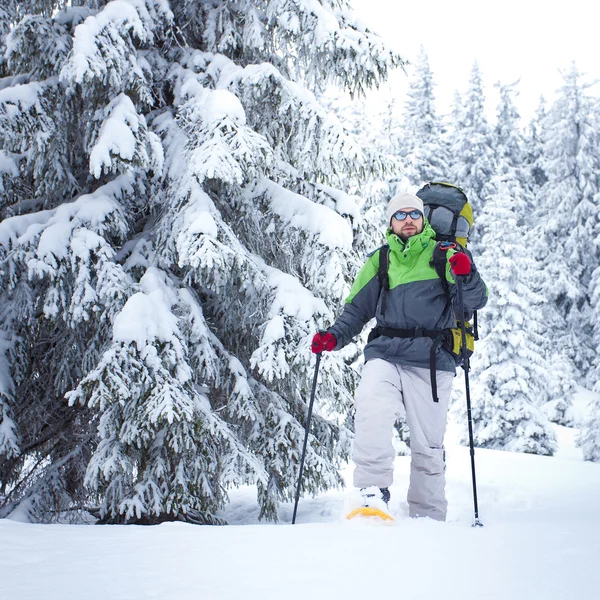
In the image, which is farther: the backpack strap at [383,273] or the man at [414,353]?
the backpack strap at [383,273]

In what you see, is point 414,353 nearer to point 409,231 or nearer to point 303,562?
point 409,231

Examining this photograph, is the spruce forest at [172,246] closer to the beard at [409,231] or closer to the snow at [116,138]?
the snow at [116,138]

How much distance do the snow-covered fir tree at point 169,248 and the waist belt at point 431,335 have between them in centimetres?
127

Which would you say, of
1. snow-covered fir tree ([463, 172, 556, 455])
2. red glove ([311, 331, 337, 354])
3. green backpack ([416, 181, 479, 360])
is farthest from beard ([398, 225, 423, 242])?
snow-covered fir tree ([463, 172, 556, 455])

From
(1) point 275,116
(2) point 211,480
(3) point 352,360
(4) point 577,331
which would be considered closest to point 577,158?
(4) point 577,331

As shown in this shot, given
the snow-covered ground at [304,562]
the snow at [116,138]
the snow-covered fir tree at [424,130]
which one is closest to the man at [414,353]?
the snow-covered ground at [304,562]

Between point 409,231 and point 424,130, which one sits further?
point 424,130

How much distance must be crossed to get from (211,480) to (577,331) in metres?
25.6

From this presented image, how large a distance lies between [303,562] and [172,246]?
3.57 m

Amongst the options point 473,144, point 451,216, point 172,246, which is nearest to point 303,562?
point 451,216

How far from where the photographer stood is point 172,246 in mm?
5344

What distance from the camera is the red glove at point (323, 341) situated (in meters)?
4.26

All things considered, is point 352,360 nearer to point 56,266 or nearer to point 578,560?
point 56,266

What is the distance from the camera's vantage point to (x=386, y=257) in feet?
Answer: 14.1
